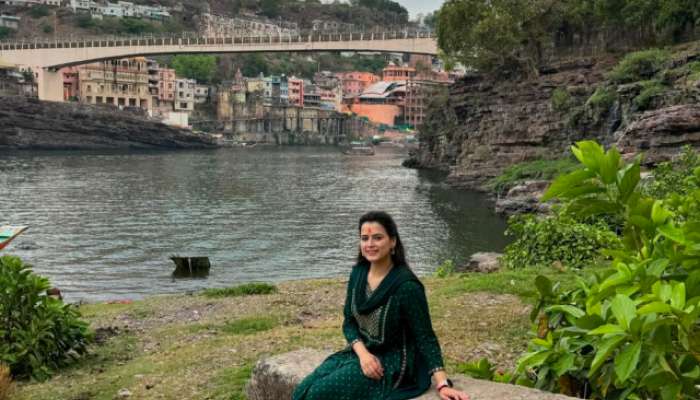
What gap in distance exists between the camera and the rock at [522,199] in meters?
26.4

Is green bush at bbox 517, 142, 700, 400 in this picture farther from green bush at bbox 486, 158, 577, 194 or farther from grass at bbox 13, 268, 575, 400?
green bush at bbox 486, 158, 577, 194

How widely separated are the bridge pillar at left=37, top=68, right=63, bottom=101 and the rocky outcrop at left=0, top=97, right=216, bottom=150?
10.4 ft

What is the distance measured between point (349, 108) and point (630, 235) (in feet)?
377

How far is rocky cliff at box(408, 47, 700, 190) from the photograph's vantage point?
23.0 meters

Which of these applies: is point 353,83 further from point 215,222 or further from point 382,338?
point 382,338

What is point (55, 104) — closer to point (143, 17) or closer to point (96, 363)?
point (143, 17)

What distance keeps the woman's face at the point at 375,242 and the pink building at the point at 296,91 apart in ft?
366

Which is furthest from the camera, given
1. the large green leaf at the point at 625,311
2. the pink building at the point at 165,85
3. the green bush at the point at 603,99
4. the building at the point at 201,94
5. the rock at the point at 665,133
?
the building at the point at 201,94

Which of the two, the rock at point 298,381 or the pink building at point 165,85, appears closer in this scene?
the rock at point 298,381

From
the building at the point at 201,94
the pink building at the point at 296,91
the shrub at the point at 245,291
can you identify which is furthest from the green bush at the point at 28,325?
the pink building at the point at 296,91

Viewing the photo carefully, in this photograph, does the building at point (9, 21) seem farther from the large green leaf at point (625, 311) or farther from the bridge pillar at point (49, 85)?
the large green leaf at point (625, 311)

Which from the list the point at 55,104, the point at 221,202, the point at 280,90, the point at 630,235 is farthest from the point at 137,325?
the point at 280,90

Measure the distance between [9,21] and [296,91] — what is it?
149 feet

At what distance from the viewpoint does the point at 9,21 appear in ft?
390
